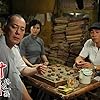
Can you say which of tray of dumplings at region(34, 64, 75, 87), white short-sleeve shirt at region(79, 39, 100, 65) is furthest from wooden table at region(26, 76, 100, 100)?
white short-sleeve shirt at region(79, 39, 100, 65)

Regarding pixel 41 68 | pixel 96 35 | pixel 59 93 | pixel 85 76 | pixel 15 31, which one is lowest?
pixel 59 93

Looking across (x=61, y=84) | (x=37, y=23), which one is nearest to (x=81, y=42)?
(x=37, y=23)

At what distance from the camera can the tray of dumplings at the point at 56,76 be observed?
272cm

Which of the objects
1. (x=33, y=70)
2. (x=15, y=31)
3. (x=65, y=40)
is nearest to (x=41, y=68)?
(x=33, y=70)

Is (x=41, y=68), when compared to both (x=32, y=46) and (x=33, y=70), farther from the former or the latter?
(x=32, y=46)

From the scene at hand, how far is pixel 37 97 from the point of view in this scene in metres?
3.57

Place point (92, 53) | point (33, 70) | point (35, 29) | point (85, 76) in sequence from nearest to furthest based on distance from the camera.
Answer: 1. point (85, 76)
2. point (33, 70)
3. point (92, 53)
4. point (35, 29)

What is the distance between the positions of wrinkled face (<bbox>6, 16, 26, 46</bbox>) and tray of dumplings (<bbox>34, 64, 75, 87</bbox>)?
0.82 meters

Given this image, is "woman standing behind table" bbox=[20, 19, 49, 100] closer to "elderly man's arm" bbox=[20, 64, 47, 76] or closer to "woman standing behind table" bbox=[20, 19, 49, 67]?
"woman standing behind table" bbox=[20, 19, 49, 67]

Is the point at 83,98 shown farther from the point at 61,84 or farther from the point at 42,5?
the point at 42,5

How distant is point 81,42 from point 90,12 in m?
0.87

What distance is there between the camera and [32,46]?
4.14 metres

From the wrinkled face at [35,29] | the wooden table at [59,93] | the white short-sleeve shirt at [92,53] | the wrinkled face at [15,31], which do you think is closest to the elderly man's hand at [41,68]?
the wooden table at [59,93]

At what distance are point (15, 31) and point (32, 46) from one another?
6.34 ft
